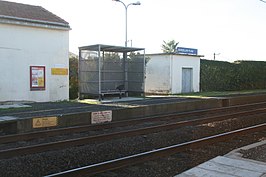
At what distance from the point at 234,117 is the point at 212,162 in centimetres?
856

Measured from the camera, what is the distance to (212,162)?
6922mm

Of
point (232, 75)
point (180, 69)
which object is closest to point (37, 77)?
point (180, 69)

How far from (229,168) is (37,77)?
48.6 ft

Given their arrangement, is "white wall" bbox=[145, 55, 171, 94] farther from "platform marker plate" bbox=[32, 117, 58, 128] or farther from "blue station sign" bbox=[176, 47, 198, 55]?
"platform marker plate" bbox=[32, 117, 58, 128]

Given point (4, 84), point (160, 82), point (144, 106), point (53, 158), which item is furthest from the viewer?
point (160, 82)

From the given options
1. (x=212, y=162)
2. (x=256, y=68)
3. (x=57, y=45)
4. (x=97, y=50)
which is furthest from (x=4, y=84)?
(x=256, y=68)

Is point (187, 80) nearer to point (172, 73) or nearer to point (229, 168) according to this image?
point (172, 73)

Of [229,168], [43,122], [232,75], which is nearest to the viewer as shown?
[229,168]

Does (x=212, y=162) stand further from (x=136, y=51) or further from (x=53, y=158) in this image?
(x=136, y=51)

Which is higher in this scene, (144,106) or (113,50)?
(113,50)

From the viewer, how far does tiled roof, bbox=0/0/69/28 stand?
18.4m

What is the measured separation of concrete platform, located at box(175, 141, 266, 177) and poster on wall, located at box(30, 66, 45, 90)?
14070 millimetres

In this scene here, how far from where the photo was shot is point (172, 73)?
28734 mm

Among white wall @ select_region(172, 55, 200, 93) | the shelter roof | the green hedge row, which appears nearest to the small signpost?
the shelter roof
